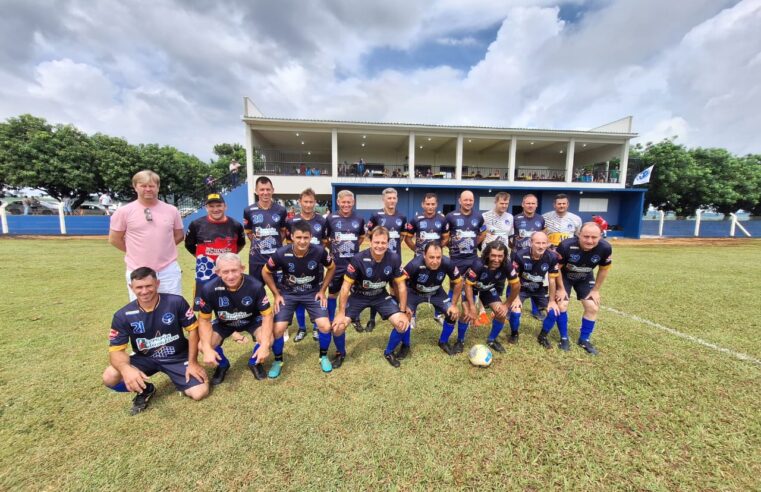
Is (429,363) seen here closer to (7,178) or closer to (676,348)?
(676,348)

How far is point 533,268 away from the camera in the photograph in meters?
4.11

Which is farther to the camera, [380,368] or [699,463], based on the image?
[380,368]

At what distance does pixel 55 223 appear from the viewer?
18.7 meters

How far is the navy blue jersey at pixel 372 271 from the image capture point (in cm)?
373

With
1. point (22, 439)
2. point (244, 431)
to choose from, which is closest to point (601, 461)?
point (244, 431)

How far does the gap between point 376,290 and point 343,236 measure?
1.16 metres

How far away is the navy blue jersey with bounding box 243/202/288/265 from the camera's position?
4.45 m

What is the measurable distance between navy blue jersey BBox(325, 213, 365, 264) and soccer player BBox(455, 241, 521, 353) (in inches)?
71.1

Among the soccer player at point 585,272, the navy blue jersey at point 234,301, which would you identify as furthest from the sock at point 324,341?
the soccer player at point 585,272

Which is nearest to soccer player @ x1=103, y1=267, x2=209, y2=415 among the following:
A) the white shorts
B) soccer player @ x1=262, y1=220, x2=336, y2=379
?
the white shorts

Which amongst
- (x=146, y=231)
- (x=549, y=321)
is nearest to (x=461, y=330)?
(x=549, y=321)

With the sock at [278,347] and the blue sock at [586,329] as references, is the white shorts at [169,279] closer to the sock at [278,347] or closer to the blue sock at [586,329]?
the sock at [278,347]

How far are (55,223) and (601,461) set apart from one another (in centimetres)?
2737

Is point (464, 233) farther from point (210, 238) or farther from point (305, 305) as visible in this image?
point (210, 238)
